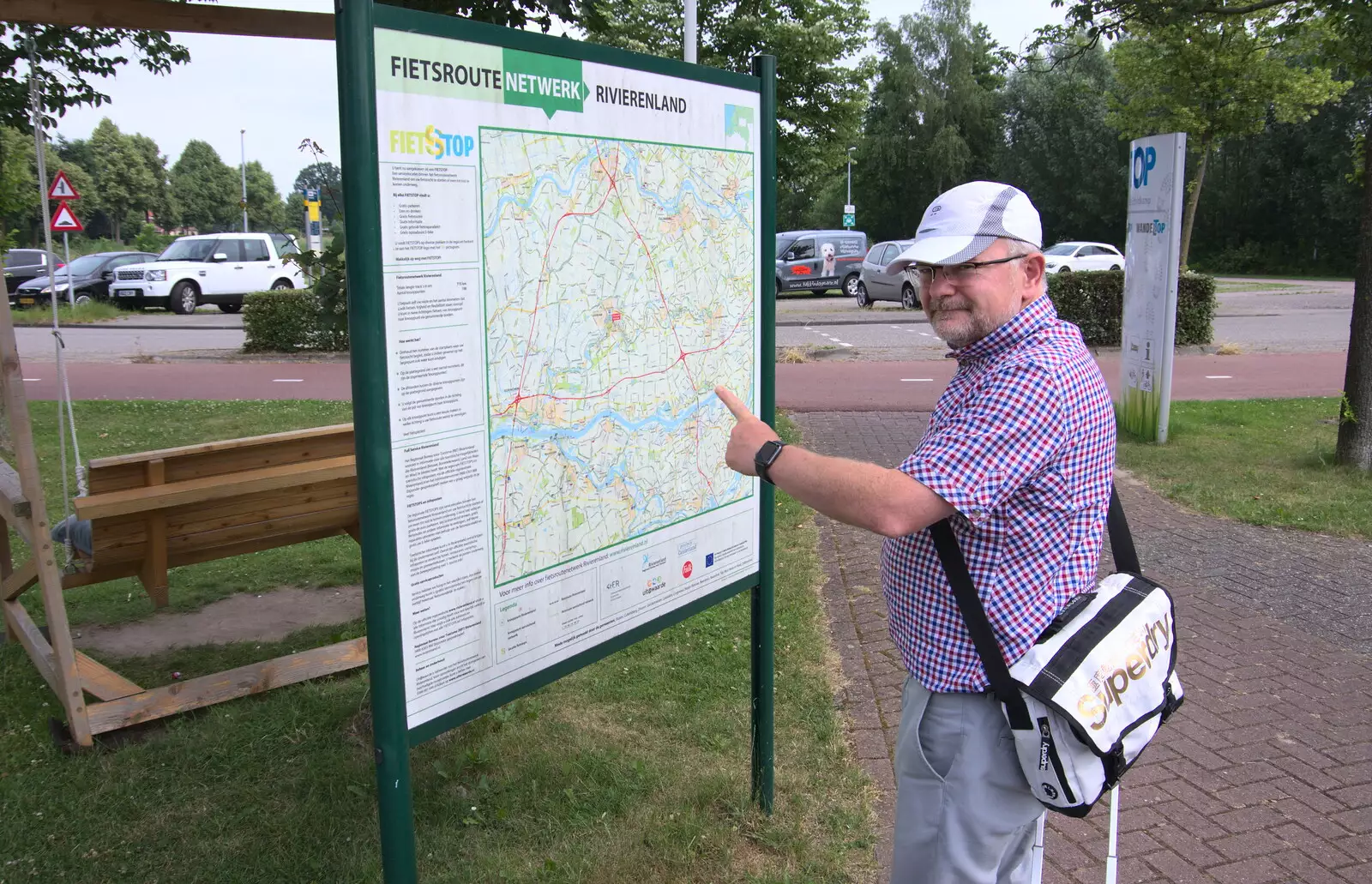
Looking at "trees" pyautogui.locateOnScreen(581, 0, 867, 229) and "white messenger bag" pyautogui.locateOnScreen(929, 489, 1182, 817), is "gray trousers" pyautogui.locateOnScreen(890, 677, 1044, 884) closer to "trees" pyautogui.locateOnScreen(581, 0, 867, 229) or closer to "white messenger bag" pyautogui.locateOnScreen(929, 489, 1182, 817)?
"white messenger bag" pyautogui.locateOnScreen(929, 489, 1182, 817)

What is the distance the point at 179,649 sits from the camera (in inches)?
195

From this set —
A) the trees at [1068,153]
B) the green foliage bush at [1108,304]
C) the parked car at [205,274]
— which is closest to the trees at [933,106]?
the trees at [1068,153]

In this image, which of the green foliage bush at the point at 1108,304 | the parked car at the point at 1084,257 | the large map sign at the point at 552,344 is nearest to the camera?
the large map sign at the point at 552,344

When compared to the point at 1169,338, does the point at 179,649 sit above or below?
below

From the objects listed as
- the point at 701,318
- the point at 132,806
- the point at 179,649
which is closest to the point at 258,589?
the point at 179,649

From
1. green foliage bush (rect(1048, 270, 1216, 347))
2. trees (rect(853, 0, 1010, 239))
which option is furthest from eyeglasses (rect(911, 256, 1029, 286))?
trees (rect(853, 0, 1010, 239))

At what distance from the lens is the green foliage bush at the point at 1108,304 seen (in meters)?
16.8

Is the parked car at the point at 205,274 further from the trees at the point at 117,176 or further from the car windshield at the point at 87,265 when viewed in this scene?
the trees at the point at 117,176

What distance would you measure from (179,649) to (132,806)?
59.6 inches

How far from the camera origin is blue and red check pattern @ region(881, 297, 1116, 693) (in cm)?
197

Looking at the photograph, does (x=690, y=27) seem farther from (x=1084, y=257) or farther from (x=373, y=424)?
(x=1084, y=257)

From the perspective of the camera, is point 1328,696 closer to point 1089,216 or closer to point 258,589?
point 258,589

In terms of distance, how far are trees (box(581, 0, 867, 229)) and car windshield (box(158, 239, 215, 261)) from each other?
10910 millimetres

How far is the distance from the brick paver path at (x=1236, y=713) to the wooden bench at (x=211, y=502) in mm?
2362
